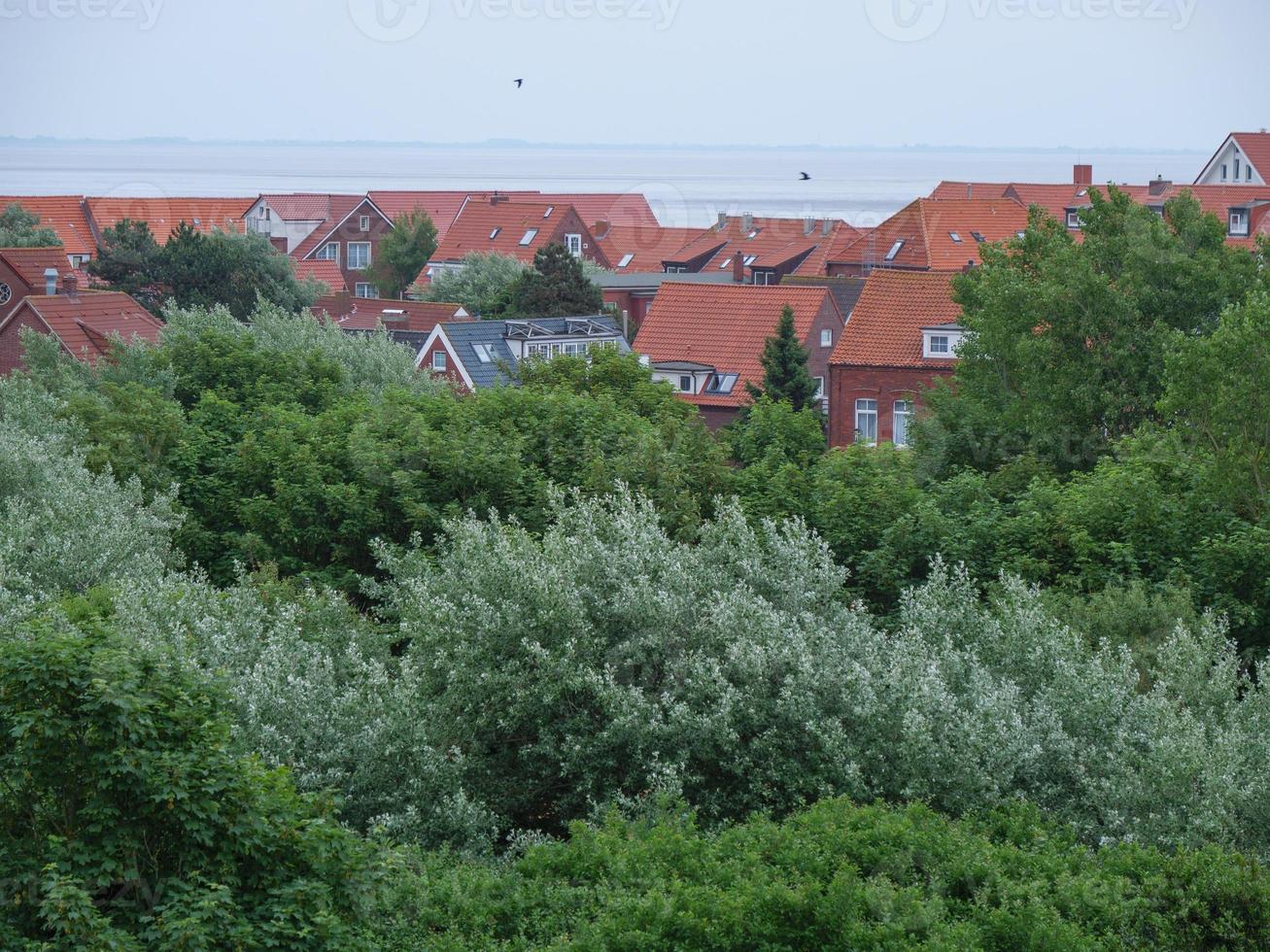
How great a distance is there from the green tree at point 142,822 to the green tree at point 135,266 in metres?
58.9

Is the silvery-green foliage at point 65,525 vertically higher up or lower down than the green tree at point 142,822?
higher up

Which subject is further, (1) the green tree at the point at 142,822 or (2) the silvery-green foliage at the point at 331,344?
(2) the silvery-green foliage at the point at 331,344

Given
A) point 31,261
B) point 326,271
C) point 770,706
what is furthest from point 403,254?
point 770,706

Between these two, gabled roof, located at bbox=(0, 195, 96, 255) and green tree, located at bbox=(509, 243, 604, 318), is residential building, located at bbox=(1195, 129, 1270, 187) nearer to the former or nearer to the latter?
green tree, located at bbox=(509, 243, 604, 318)

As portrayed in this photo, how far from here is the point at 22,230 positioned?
232 ft

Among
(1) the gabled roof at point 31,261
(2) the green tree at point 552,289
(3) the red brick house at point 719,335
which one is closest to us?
(1) the gabled roof at point 31,261

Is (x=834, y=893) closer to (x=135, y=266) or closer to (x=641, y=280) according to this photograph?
(x=135, y=266)

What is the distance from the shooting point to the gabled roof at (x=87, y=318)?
41.6 m

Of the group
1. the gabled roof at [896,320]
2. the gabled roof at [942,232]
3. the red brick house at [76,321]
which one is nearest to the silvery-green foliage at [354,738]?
the red brick house at [76,321]

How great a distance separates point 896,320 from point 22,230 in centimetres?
4320

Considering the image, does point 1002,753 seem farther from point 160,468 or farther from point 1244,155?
point 1244,155

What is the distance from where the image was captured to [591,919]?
9070mm

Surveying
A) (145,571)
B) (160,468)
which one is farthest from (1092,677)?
(160,468)

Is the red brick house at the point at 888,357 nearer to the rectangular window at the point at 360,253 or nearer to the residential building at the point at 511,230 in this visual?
the residential building at the point at 511,230
